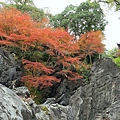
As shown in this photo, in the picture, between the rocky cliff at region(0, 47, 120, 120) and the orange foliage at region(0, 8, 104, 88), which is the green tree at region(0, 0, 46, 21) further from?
the rocky cliff at region(0, 47, 120, 120)

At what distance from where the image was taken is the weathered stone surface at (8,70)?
15.0m

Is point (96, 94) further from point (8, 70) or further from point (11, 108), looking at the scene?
point (11, 108)

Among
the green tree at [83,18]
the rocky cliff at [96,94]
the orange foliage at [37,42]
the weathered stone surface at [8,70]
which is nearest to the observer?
the rocky cliff at [96,94]

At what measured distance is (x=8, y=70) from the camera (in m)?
15.2

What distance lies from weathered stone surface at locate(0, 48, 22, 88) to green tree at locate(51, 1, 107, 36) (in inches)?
391

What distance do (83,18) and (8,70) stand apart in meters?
11.5

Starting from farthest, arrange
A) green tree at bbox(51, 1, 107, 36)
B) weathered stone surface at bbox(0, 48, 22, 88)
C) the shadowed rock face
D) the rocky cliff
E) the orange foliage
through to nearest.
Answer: green tree at bbox(51, 1, 107, 36) < the orange foliage < weathered stone surface at bbox(0, 48, 22, 88) < the shadowed rock face < the rocky cliff

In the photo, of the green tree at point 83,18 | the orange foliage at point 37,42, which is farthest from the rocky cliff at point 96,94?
the green tree at point 83,18

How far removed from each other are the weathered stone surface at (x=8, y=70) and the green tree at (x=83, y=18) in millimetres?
9933

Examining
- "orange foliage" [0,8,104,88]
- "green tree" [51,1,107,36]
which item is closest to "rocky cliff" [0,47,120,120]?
"orange foliage" [0,8,104,88]

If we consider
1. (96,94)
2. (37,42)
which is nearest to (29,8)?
(37,42)

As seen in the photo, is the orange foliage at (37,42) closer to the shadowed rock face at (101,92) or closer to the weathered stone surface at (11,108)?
the shadowed rock face at (101,92)

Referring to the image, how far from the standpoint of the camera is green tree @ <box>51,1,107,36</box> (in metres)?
24.0

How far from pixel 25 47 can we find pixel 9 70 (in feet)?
7.73
